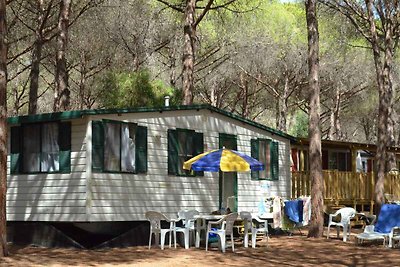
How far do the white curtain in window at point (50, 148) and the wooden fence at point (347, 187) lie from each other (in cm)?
709

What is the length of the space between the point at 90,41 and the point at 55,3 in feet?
12.6

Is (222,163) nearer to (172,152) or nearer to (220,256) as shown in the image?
(172,152)

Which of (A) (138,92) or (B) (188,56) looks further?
(A) (138,92)

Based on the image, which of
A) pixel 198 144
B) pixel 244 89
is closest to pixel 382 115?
pixel 198 144

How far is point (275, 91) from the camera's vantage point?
102 feet

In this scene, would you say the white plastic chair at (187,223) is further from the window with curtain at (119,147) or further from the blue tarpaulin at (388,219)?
the blue tarpaulin at (388,219)

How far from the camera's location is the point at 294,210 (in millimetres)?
15898

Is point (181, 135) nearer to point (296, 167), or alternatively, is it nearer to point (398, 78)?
point (296, 167)

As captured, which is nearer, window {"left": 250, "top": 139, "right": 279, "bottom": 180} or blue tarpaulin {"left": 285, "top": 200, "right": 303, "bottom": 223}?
blue tarpaulin {"left": 285, "top": 200, "right": 303, "bottom": 223}

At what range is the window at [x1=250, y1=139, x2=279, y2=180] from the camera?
1595cm

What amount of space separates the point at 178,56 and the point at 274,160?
11.8 metres

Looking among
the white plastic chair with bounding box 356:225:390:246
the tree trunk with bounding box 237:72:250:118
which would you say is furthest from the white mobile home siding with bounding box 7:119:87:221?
the tree trunk with bounding box 237:72:250:118

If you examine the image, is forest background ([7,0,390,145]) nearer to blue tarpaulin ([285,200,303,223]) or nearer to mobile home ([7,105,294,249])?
mobile home ([7,105,294,249])

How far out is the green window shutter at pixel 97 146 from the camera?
483 inches
